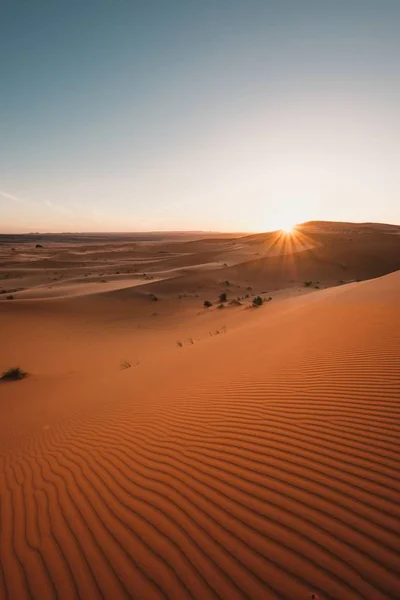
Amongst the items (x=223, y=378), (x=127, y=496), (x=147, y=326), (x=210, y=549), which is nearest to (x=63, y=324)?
(x=147, y=326)

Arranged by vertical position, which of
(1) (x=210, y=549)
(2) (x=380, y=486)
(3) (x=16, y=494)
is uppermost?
(2) (x=380, y=486)

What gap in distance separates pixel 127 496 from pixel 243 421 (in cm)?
159

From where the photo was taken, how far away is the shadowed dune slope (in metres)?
2.18

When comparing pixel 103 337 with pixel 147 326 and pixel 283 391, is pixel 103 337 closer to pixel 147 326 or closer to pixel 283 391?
pixel 147 326

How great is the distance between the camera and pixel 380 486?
262 cm

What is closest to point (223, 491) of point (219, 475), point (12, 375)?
point (219, 475)

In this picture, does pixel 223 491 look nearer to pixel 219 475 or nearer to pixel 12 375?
pixel 219 475

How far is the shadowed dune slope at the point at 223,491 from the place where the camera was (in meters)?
2.18

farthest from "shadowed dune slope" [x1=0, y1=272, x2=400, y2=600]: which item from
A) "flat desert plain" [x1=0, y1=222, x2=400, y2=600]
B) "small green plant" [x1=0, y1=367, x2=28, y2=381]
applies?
"small green plant" [x1=0, y1=367, x2=28, y2=381]

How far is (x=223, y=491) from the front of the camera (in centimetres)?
290

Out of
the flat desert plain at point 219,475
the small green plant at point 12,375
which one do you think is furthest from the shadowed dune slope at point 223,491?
the small green plant at point 12,375

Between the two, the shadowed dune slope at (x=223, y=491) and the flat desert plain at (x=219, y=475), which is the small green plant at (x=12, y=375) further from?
the shadowed dune slope at (x=223, y=491)

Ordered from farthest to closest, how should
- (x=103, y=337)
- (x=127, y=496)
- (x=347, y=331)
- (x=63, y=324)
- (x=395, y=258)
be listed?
(x=395, y=258), (x=63, y=324), (x=103, y=337), (x=347, y=331), (x=127, y=496)

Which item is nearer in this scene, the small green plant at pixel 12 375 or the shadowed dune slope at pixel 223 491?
the shadowed dune slope at pixel 223 491
